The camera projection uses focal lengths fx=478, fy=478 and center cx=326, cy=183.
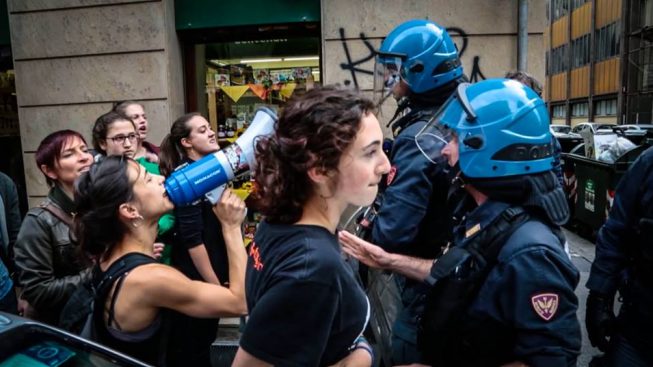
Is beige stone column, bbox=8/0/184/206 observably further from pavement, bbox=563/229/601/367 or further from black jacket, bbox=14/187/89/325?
pavement, bbox=563/229/601/367

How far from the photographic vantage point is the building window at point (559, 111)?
1694 inches

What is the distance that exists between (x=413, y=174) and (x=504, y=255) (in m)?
0.73

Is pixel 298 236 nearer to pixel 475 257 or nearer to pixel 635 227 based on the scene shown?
pixel 475 257

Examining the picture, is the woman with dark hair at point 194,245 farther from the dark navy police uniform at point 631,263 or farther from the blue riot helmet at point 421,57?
the dark navy police uniform at point 631,263

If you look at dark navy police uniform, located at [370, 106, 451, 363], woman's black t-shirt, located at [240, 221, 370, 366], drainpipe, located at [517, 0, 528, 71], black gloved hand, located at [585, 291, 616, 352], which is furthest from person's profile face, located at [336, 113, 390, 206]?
drainpipe, located at [517, 0, 528, 71]

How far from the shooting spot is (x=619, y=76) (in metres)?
31.5

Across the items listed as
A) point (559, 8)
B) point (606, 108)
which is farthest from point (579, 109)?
point (559, 8)

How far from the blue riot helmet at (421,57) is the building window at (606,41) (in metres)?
36.3

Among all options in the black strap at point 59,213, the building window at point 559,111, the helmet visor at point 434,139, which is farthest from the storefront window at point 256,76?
the building window at point 559,111

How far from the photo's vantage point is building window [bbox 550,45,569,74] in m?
42.0

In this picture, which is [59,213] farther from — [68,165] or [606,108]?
[606,108]

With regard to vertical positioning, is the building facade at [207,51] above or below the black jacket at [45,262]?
above

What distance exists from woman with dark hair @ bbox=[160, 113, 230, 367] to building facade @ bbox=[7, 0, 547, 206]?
231cm

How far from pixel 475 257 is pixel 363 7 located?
Result: 408 centimetres
